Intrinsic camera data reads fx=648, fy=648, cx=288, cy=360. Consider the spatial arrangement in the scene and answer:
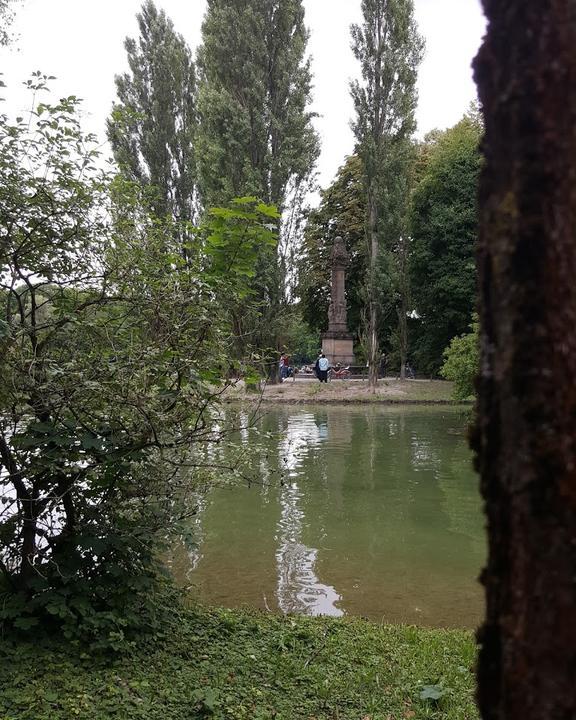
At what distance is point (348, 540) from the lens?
7.36 m

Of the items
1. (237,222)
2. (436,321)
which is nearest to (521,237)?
(237,222)

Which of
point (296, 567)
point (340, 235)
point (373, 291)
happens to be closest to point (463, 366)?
point (373, 291)

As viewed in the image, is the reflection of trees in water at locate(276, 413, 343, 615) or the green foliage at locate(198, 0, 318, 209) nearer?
the reflection of trees in water at locate(276, 413, 343, 615)

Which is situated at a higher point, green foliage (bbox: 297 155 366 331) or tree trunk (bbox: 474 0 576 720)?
green foliage (bbox: 297 155 366 331)

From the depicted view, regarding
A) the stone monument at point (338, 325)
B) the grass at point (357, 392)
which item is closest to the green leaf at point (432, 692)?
the grass at point (357, 392)

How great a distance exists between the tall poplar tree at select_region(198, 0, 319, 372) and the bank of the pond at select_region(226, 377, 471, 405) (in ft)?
7.75

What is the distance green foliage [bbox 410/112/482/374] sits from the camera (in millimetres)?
28875

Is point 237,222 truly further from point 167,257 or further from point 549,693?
point 549,693

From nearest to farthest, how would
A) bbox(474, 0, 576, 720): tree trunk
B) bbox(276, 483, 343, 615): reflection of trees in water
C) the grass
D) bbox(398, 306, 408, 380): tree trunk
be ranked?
1. bbox(474, 0, 576, 720): tree trunk
2. bbox(276, 483, 343, 615): reflection of trees in water
3. the grass
4. bbox(398, 306, 408, 380): tree trunk

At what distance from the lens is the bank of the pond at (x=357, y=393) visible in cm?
2490

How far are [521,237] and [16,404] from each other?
3.31 metres

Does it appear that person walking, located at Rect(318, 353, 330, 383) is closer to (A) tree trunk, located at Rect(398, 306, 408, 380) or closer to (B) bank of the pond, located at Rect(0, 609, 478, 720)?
(A) tree trunk, located at Rect(398, 306, 408, 380)

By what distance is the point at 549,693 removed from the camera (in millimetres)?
1070

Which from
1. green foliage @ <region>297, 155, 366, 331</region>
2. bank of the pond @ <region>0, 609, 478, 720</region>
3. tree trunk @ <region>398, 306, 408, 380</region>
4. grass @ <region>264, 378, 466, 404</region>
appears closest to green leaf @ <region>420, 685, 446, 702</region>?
bank of the pond @ <region>0, 609, 478, 720</region>
